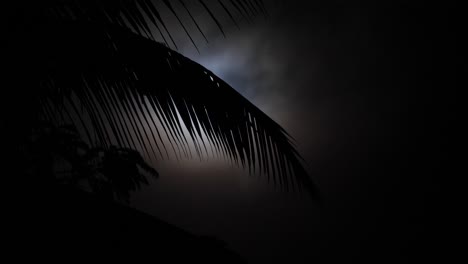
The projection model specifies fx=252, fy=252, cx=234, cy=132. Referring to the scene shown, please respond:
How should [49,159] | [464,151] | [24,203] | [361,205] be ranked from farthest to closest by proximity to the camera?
[361,205] → [464,151] → [49,159] → [24,203]

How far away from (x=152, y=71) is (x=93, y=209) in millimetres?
639

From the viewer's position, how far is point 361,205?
77.1 metres

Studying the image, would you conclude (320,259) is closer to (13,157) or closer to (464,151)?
(464,151)

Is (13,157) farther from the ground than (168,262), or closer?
farther from the ground

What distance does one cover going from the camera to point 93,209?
0.88 m

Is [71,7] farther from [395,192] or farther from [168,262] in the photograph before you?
[395,192]

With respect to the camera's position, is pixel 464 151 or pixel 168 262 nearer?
pixel 168 262

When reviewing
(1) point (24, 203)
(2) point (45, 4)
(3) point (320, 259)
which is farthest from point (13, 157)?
(3) point (320, 259)

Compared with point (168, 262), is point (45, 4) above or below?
above

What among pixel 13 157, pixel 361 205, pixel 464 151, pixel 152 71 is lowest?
pixel 361 205

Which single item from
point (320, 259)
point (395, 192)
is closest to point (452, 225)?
point (395, 192)

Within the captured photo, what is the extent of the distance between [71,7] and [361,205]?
292ft

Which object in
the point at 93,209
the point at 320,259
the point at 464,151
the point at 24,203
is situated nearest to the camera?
the point at 24,203

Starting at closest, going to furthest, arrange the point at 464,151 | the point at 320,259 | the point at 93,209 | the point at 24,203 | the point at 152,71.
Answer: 1. the point at 24,203
2. the point at 93,209
3. the point at 152,71
4. the point at 464,151
5. the point at 320,259
